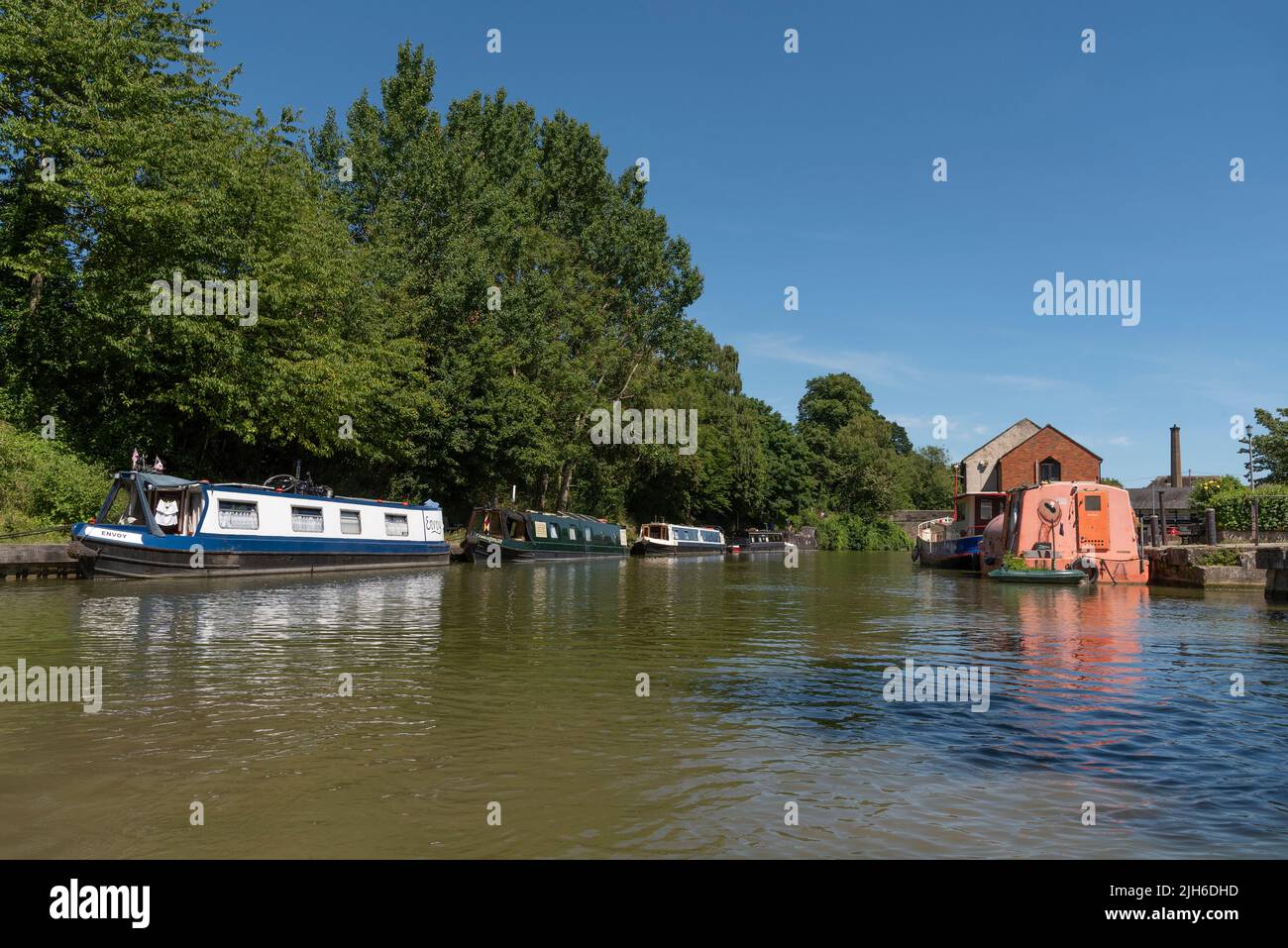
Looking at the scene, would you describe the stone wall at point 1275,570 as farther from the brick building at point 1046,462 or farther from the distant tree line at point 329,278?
the brick building at point 1046,462

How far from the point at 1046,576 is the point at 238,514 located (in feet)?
81.7

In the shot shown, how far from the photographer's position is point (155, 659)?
1134cm

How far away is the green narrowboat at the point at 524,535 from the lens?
134ft

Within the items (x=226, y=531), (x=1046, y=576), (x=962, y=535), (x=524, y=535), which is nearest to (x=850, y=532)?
(x=962, y=535)

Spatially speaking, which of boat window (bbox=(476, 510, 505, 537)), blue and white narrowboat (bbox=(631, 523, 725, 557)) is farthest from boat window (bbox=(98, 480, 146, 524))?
blue and white narrowboat (bbox=(631, 523, 725, 557))

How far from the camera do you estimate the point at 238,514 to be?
89.9 ft

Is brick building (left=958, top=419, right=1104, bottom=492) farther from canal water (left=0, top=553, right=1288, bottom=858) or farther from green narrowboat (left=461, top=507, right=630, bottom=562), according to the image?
canal water (left=0, top=553, right=1288, bottom=858)

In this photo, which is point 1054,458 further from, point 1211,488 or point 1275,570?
point 1275,570

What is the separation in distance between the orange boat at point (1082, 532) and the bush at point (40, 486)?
96.6 feet

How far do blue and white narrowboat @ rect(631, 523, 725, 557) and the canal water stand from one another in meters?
42.7

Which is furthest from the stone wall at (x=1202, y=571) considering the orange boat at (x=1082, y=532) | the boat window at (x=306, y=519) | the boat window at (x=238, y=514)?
the boat window at (x=238, y=514)

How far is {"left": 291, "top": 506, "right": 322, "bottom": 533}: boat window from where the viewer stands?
97.6 feet
